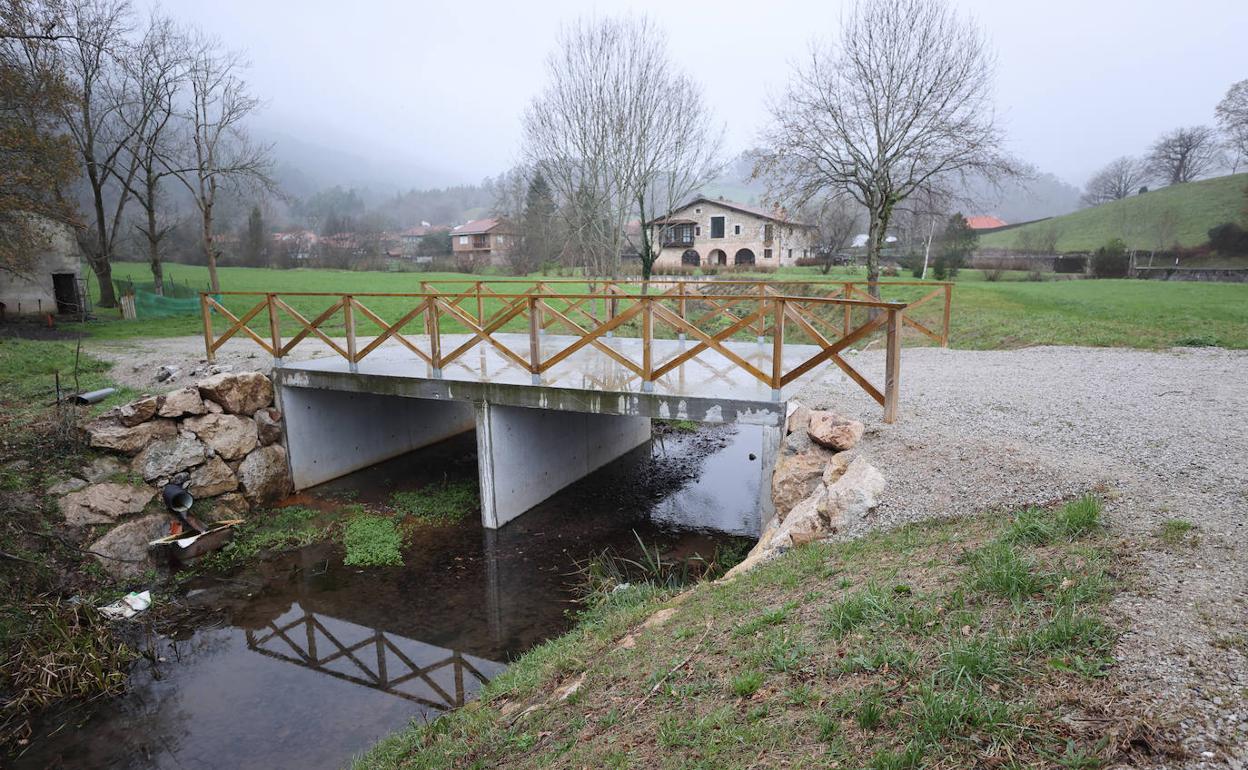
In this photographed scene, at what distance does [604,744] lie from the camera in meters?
3.46

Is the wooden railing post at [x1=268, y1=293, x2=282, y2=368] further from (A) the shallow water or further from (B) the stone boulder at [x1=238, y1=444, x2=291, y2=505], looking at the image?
(A) the shallow water

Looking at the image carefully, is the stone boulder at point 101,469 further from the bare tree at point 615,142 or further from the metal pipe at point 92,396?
the bare tree at point 615,142

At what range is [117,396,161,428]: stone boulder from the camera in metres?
9.44

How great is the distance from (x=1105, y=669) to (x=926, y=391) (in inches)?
242

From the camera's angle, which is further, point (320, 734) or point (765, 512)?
point (765, 512)

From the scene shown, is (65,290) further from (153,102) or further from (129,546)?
(129,546)

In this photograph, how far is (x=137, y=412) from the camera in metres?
9.47

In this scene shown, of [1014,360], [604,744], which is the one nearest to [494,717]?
[604,744]

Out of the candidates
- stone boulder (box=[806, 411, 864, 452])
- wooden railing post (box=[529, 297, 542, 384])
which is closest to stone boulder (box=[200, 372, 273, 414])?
wooden railing post (box=[529, 297, 542, 384])

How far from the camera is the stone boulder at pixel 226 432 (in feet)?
32.6

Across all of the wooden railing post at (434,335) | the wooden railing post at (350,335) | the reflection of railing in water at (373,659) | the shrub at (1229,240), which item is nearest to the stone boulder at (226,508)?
the wooden railing post at (350,335)

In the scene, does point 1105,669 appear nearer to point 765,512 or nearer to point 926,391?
point 765,512

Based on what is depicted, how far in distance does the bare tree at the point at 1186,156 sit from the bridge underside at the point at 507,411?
68255 mm

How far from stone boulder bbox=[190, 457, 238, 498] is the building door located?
53.2ft
